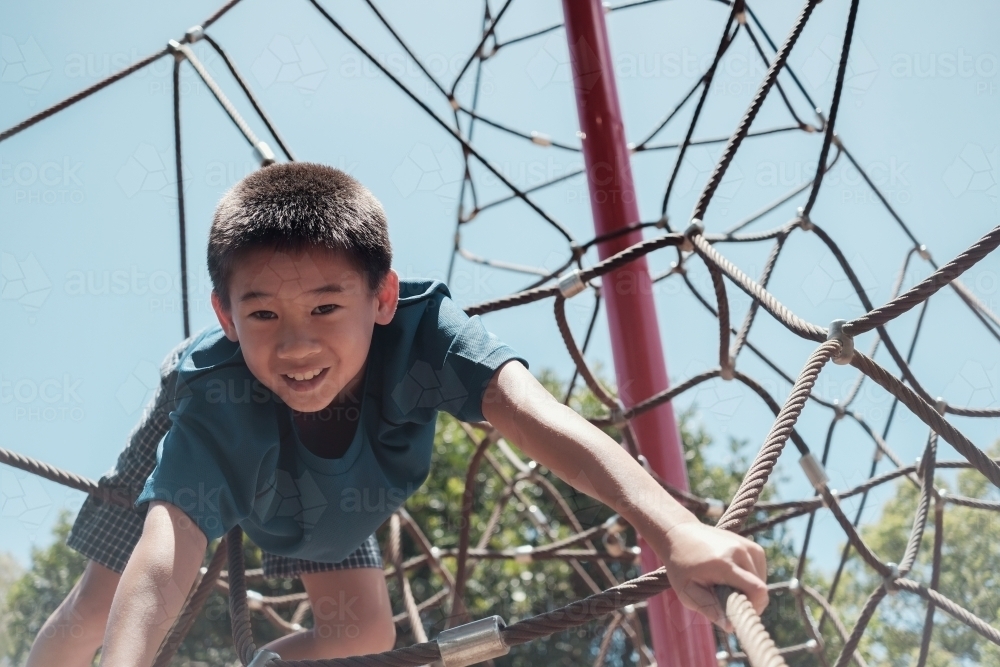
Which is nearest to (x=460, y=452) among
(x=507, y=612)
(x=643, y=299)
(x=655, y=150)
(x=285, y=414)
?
(x=507, y=612)

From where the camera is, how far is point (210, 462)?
0.76 m

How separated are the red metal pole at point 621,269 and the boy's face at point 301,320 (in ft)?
2.17

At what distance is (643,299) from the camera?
1.42m

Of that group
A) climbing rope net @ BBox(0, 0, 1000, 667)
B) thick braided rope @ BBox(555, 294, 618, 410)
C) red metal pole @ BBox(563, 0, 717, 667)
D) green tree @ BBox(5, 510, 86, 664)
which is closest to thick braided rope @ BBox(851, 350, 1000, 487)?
climbing rope net @ BBox(0, 0, 1000, 667)

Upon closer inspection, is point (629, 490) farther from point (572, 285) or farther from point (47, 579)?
point (47, 579)

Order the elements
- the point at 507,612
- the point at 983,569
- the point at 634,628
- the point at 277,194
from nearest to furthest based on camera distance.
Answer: the point at 277,194, the point at 983,569, the point at 634,628, the point at 507,612

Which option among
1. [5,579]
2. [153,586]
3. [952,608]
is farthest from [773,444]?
[5,579]

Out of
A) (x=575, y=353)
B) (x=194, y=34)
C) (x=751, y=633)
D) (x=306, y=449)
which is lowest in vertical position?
(x=751, y=633)

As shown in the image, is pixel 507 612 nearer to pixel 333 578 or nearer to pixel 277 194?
pixel 333 578

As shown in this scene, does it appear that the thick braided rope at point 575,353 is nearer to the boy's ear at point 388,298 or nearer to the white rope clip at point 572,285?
the white rope clip at point 572,285

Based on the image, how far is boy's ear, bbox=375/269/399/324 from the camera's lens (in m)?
0.85

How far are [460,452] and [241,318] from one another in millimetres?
2641

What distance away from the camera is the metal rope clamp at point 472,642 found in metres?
0.66

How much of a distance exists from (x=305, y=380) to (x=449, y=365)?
0.12 m
